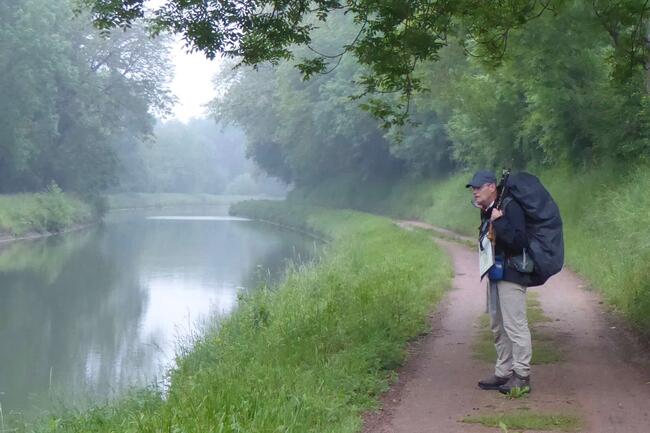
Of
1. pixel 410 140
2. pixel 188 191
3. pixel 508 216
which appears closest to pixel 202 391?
pixel 508 216

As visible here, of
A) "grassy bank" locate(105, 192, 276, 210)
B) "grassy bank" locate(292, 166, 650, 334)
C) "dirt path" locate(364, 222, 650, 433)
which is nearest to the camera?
"dirt path" locate(364, 222, 650, 433)

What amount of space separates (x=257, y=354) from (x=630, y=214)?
331 inches

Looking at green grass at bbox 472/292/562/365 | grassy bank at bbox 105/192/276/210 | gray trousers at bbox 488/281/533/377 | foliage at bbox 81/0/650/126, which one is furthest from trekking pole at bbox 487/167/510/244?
grassy bank at bbox 105/192/276/210

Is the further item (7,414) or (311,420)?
(7,414)

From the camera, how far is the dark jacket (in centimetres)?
702

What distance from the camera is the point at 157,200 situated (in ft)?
301

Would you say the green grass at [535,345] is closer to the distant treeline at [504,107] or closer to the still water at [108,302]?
the distant treeline at [504,107]

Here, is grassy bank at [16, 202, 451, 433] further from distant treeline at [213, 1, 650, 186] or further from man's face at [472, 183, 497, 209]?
distant treeline at [213, 1, 650, 186]

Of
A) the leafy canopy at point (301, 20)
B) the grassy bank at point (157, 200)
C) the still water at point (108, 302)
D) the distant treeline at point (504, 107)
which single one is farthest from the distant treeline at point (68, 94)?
the leafy canopy at point (301, 20)

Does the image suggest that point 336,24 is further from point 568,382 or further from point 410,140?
point 568,382

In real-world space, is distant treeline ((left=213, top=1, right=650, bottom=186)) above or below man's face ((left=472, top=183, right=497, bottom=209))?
above

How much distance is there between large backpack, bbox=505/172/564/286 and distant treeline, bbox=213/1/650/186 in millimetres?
4581

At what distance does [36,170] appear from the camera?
163ft

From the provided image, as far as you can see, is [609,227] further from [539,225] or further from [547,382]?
[539,225]
